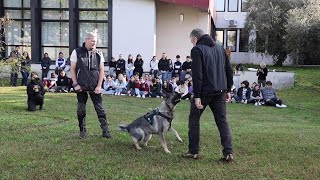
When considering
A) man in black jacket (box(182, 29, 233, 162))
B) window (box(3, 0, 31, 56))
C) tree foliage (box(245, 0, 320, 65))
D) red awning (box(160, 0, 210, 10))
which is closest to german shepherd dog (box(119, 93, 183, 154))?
man in black jacket (box(182, 29, 233, 162))

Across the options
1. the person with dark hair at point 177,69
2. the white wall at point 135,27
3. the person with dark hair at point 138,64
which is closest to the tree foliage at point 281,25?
the person with dark hair at point 177,69

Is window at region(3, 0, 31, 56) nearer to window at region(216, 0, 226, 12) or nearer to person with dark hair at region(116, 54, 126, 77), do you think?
person with dark hair at region(116, 54, 126, 77)

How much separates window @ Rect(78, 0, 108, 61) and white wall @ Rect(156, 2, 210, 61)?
117 inches

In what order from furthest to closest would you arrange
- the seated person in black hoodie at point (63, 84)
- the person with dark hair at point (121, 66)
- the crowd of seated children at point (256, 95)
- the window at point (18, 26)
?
the window at point (18, 26) → the person with dark hair at point (121, 66) → the seated person in black hoodie at point (63, 84) → the crowd of seated children at point (256, 95)

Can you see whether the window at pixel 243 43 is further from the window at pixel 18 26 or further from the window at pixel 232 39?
the window at pixel 18 26

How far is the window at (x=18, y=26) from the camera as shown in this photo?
21.5 metres

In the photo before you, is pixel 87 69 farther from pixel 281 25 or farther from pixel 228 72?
pixel 281 25

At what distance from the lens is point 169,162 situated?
596 cm

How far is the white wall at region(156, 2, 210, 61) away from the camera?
22.3 metres

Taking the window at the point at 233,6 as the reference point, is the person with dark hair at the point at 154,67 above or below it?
below

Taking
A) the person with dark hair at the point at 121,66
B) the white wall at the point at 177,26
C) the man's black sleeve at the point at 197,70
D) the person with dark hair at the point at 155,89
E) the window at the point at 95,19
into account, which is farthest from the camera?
the white wall at the point at 177,26

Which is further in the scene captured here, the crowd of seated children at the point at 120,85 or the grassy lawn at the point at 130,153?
the crowd of seated children at the point at 120,85

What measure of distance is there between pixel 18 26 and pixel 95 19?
418 cm

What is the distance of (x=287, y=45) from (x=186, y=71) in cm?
881
